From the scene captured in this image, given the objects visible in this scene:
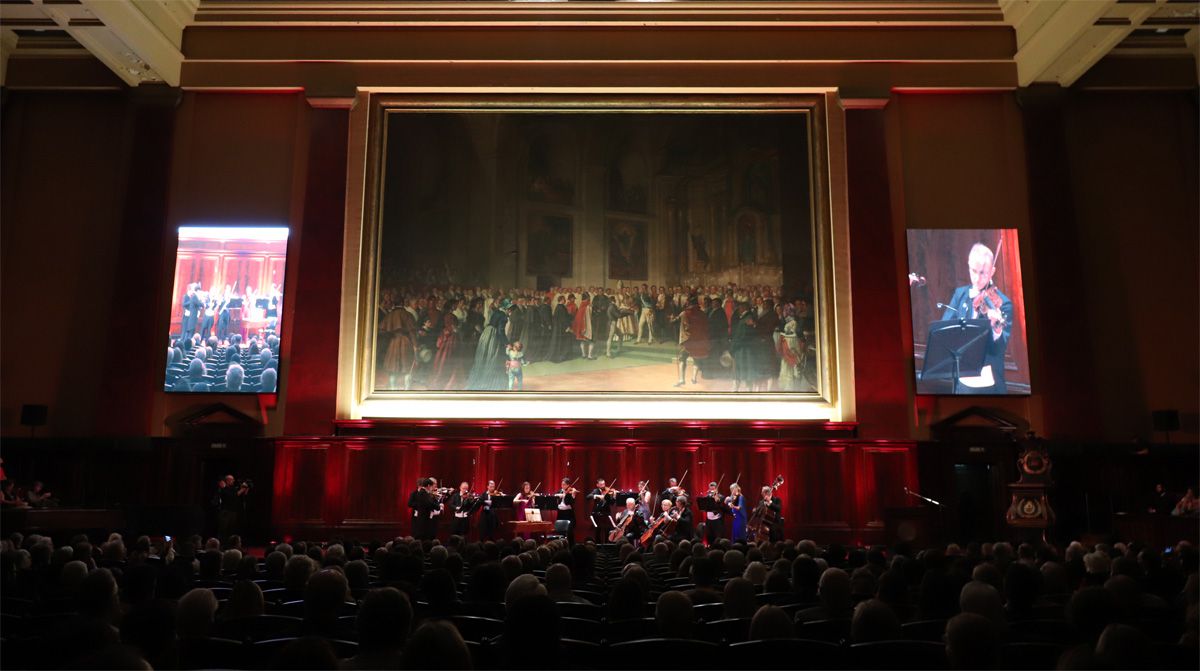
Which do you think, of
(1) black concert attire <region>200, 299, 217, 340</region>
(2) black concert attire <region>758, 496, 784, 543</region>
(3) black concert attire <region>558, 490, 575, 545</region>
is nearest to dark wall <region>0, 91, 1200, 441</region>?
(1) black concert attire <region>200, 299, 217, 340</region>

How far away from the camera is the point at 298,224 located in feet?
63.8

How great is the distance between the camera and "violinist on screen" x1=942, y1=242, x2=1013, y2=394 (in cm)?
1836

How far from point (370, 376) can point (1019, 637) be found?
52.1 ft

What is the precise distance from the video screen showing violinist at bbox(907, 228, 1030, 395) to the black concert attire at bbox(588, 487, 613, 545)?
6916 mm

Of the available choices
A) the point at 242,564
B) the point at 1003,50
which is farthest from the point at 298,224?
the point at 1003,50

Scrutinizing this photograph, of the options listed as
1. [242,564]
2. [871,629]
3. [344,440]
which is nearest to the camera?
[871,629]

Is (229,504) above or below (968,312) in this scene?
below

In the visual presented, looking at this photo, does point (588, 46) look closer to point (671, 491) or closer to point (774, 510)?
point (671, 491)

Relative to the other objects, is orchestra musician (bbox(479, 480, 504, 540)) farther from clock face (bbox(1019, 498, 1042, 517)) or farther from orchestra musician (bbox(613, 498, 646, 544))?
clock face (bbox(1019, 498, 1042, 517))

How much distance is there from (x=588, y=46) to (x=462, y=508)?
1034cm

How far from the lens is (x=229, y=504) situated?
670 inches

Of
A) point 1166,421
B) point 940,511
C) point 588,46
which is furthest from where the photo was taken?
point 588,46

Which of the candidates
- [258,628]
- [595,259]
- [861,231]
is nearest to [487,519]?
[595,259]

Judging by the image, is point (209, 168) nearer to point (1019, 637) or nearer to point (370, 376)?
point (370, 376)
